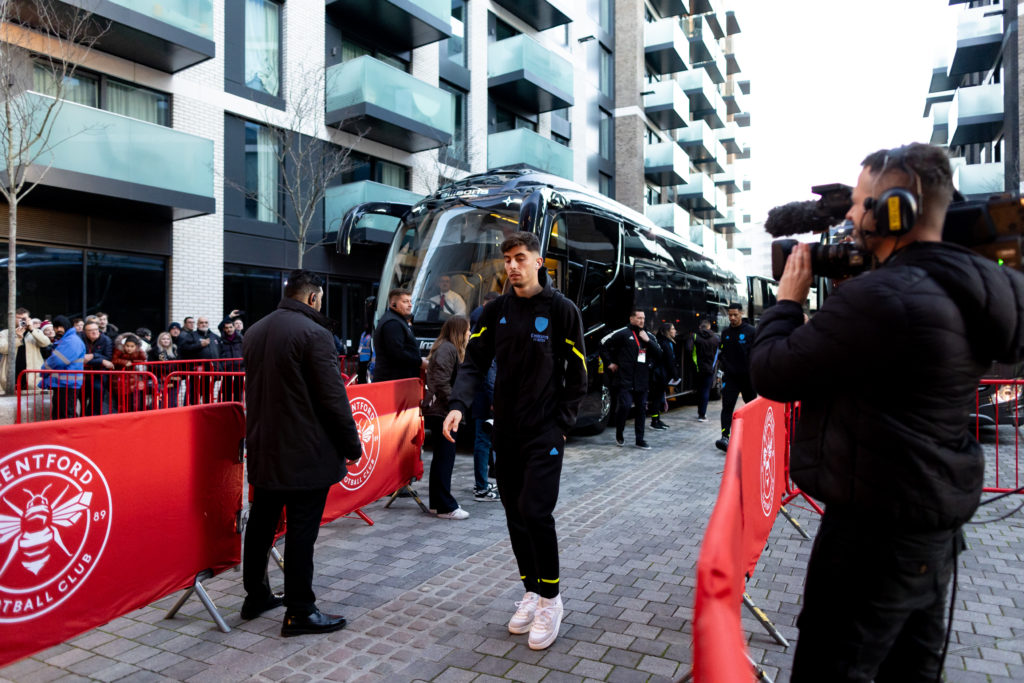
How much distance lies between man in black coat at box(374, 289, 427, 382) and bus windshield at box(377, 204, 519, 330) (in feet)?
7.46

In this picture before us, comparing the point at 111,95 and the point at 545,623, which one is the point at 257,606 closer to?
the point at 545,623

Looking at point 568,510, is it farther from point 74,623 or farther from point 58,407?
point 58,407

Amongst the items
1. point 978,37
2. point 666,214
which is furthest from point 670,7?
point 978,37

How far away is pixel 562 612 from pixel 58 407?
25.3 feet

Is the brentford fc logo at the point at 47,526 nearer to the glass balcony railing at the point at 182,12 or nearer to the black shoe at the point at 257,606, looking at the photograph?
the black shoe at the point at 257,606

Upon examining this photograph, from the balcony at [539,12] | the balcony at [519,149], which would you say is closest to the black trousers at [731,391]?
the balcony at [519,149]

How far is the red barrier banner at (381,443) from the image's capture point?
544cm

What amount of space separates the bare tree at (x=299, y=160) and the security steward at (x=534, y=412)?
14.1m

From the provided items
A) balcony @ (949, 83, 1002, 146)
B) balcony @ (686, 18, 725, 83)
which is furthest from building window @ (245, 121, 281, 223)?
balcony @ (686, 18, 725, 83)

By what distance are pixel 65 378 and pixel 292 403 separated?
6.81 metres

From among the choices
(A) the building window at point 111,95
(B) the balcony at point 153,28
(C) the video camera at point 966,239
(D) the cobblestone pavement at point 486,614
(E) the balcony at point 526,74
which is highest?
(E) the balcony at point 526,74

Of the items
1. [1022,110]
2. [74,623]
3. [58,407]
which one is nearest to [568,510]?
[74,623]

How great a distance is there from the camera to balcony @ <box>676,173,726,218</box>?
143 ft

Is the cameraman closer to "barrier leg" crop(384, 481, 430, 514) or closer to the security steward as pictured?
the security steward
